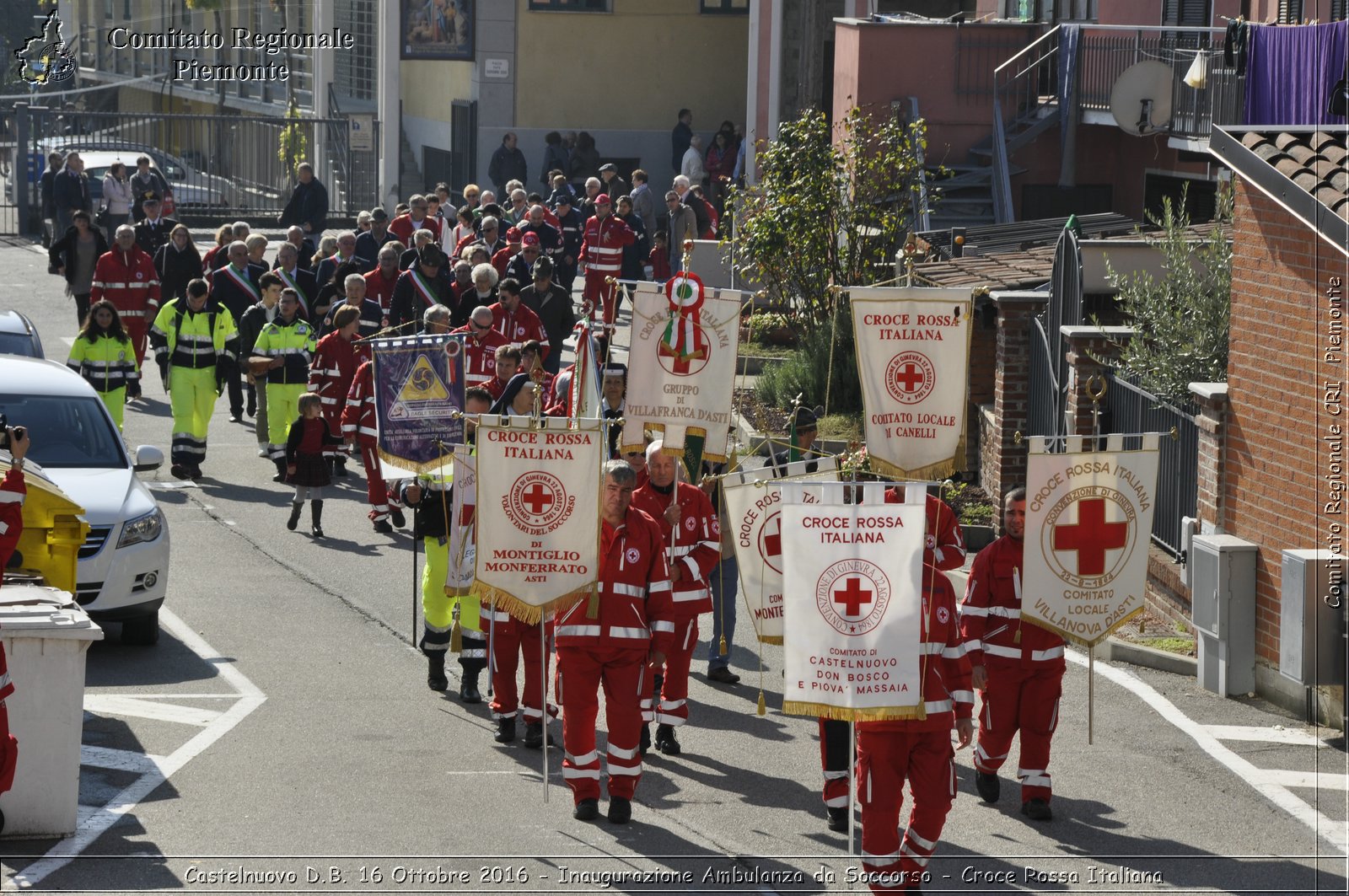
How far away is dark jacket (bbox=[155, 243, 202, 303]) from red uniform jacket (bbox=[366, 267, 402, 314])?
11.1ft

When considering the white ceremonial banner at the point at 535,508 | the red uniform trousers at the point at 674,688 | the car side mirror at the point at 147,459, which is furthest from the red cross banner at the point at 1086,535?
the car side mirror at the point at 147,459

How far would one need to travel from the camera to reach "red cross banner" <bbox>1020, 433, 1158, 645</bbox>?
10070 mm

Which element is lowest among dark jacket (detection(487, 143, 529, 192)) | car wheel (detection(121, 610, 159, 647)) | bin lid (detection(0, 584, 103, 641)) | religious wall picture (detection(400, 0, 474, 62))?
car wheel (detection(121, 610, 159, 647))

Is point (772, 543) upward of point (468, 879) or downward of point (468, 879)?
upward

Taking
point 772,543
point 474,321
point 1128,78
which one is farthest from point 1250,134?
point 1128,78

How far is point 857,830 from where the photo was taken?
9609 mm

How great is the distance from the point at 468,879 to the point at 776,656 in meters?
5.00

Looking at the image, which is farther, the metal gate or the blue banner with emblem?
the metal gate

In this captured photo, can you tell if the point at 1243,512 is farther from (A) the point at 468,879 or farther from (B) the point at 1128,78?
(B) the point at 1128,78

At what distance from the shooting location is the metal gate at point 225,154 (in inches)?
1476

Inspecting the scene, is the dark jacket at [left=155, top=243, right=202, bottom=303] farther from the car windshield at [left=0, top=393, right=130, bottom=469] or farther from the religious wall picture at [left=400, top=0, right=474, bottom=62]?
the religious wall picture at [left=400, top=0, right=474, bottom=62]

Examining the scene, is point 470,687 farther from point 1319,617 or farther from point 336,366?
point 336,366

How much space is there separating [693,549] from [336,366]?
24.9ft

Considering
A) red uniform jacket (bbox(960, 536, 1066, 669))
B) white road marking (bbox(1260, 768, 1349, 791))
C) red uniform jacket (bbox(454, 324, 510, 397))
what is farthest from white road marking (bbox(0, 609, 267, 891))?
white road marking (bbox(1260, 768, 1349, 791))
